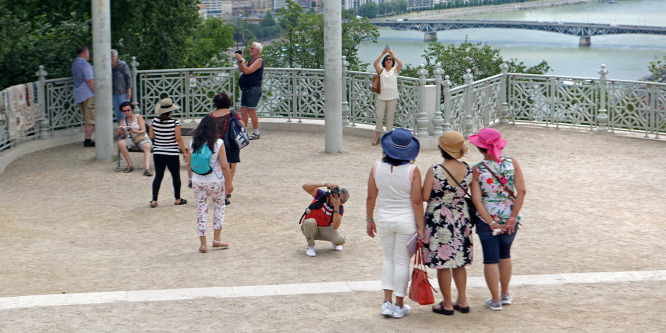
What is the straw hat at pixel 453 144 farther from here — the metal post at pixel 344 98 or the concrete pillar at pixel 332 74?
the metal post at pixel 344 98

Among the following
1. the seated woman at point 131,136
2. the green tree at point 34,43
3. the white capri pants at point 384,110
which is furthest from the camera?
the green tree at point 34,43

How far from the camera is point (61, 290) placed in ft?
23.6

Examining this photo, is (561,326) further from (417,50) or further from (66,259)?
(417,50)

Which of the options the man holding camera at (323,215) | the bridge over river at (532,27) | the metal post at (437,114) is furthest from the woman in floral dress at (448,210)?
the bridge over river at (532,27)

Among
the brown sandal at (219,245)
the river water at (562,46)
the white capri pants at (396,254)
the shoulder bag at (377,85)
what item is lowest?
the brown sandal at (219,245)

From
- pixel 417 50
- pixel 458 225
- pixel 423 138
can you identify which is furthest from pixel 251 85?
pixel 417 50

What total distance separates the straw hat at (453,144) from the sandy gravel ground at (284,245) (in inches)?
49.7

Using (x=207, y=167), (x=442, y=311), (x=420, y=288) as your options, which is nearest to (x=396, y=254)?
(x=420, y=288)

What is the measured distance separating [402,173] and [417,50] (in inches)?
3097

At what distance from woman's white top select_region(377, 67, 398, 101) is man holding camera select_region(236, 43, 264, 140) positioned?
6.77 feet

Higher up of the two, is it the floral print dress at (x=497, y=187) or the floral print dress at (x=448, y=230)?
the floral print dress at (x=497, y=187)

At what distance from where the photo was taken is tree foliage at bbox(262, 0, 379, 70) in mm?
33281

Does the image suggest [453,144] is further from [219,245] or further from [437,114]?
[437,114]

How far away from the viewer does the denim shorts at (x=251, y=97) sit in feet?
48.7
